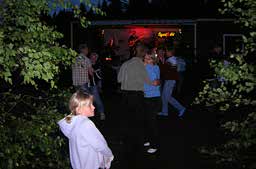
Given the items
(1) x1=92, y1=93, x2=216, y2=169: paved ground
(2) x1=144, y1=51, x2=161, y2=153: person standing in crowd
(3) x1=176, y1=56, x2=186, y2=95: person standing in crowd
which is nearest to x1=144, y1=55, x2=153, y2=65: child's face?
(2) x1=144, y1=51, x2=161, y2=153: person standing in crowd

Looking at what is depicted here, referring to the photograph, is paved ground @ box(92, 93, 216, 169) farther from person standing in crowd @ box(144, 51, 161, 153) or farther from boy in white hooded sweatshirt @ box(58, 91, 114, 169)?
boy in white hooded sweatshirt @ box(58, 91, 114, 169)

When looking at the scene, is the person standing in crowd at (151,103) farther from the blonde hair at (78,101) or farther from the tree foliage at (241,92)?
the blonde hair at (78,101)

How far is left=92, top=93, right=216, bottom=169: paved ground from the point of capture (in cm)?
809

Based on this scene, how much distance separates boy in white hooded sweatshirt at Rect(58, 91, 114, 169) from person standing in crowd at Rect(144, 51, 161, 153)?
4.14m

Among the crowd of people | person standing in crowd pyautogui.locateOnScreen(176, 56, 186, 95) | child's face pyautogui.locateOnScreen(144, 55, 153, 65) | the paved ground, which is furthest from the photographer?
person standing in crowd pyautogui.locateOnScreen(176, 56, 186, 95)

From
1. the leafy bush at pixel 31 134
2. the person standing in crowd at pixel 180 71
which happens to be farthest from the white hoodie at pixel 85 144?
the person standing in crowd at pixel 180 71

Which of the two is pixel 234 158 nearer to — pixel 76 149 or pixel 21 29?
pixel 76 149

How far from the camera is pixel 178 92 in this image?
60.9 feet

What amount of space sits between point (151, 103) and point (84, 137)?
15.5ft

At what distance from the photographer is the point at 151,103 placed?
9305 millimetres

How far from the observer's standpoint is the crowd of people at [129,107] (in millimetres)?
4715

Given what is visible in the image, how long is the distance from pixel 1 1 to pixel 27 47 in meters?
0.70

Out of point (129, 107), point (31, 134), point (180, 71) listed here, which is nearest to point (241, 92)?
point (31, 134)

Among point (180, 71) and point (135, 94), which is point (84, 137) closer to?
point (135, 94)
